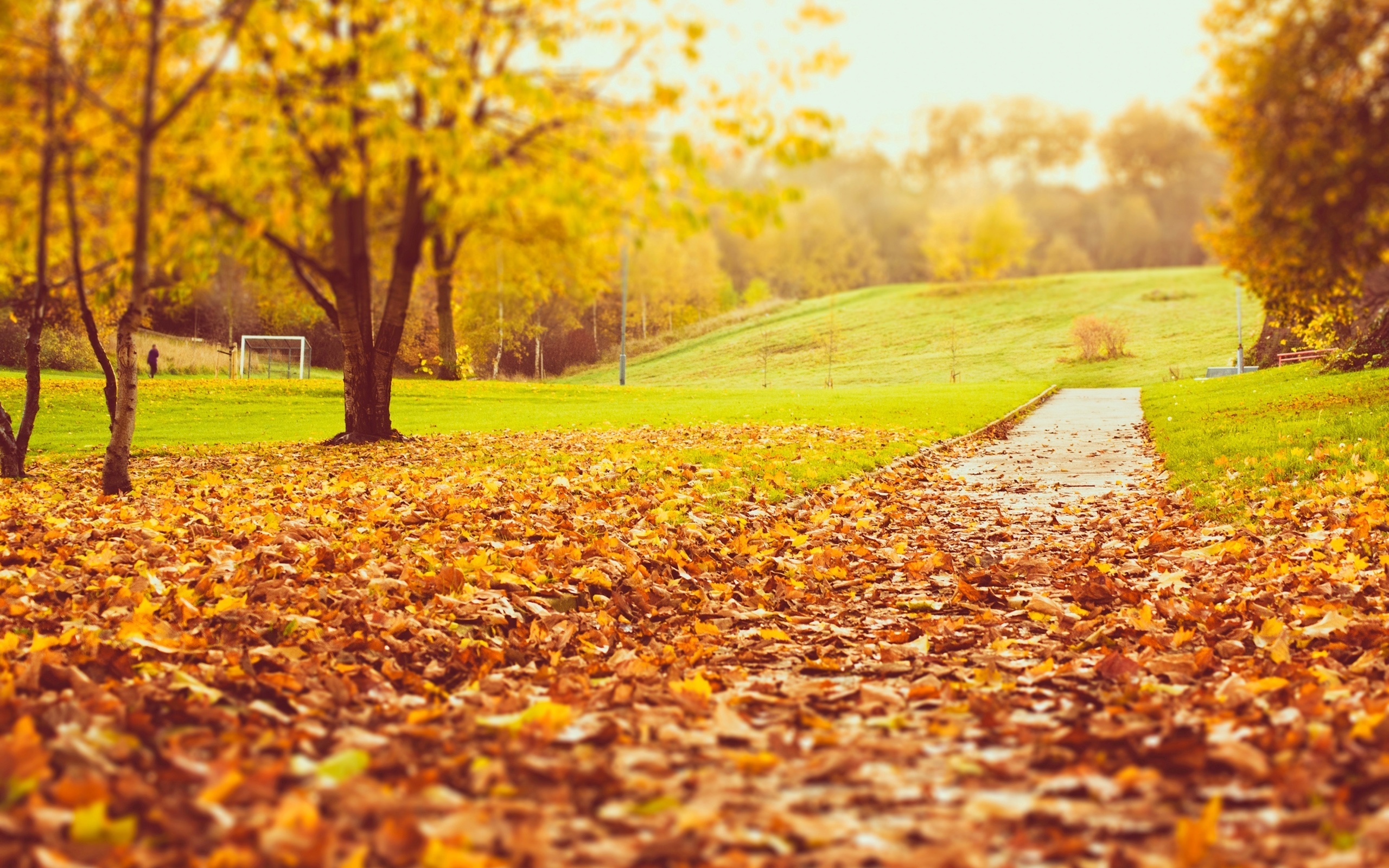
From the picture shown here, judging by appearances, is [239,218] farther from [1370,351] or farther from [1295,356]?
[1295,356]

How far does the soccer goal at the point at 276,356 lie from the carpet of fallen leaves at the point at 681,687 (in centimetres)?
3694

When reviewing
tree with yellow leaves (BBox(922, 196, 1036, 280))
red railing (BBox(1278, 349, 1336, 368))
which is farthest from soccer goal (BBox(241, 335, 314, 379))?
tree with yellow leaves (BBox(922, 196, 1036, 280))

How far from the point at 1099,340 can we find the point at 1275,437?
41439 mm

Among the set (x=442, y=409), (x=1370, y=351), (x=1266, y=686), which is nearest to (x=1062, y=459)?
(x=1266, y=686)

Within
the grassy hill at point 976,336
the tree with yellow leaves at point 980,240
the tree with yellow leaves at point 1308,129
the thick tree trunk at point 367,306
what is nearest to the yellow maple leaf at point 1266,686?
the tree with yellow leaves at point 1308,129

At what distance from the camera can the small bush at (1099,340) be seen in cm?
5244

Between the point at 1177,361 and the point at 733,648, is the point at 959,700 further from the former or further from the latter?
the point at 1177,361

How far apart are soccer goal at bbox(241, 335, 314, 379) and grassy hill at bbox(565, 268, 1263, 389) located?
50.8 feet

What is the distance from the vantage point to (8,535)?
7.21 metres

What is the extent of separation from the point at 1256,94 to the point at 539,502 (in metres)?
6.61

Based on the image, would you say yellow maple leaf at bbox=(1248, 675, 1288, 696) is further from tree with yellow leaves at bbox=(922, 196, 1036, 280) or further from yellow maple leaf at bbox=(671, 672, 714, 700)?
tree with yellow leaves at bbox=(922, 196, 1036, 280)

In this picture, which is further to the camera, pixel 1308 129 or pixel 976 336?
pixel 976 336

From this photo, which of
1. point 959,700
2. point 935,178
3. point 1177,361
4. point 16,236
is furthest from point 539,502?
point 935,178

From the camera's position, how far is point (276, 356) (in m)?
48.2
